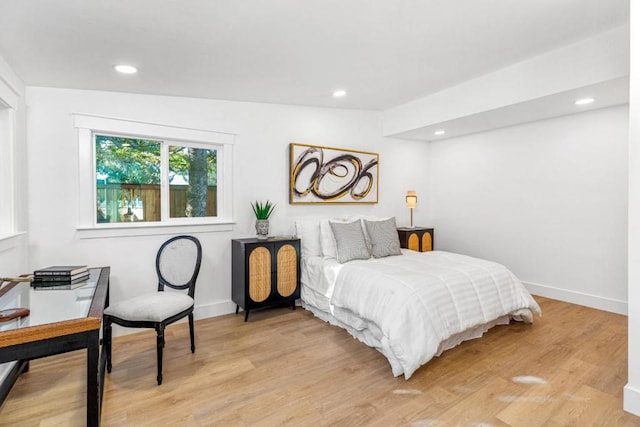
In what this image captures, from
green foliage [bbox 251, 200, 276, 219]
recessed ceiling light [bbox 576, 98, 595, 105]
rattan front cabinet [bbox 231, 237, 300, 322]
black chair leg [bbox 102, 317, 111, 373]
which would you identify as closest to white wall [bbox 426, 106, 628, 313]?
recessed ceiling light [bbox 576, 98, 595, 105]

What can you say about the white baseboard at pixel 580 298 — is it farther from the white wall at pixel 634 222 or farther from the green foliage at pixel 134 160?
the green foliage at pixel 134 160

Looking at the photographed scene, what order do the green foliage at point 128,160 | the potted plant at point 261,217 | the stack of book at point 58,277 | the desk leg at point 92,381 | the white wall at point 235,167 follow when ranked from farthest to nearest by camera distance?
the potted plant at point 261,217, the green foliage at point 128,160, the white wall at point 235,167, the stack of book at point 58,277, the desk leg at point 92,381

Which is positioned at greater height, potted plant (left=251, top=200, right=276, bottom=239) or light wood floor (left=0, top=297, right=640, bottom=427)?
potted plant (left=251, top=200, right=276, bottom=239)

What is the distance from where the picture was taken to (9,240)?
2400mm

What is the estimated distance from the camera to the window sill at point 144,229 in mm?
3055

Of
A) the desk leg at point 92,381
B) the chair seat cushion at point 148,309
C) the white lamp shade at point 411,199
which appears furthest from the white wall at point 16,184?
the white lamp shade at point 411,199

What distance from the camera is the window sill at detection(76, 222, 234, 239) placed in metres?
3.05

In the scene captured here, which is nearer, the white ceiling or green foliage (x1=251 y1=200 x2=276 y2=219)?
the white ceiling

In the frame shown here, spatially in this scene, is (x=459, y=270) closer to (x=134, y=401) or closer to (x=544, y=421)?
(x=544, y=421)

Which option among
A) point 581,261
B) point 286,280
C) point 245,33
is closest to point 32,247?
point 286,280

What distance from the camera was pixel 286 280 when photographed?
368 cm

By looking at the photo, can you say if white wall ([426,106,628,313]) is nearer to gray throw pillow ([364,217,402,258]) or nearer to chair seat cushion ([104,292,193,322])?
gray throw pillow ([364,217,402,258])

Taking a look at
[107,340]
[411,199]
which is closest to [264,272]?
[107,340]

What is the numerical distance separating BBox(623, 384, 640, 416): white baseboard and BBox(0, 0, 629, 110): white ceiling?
236 cm
